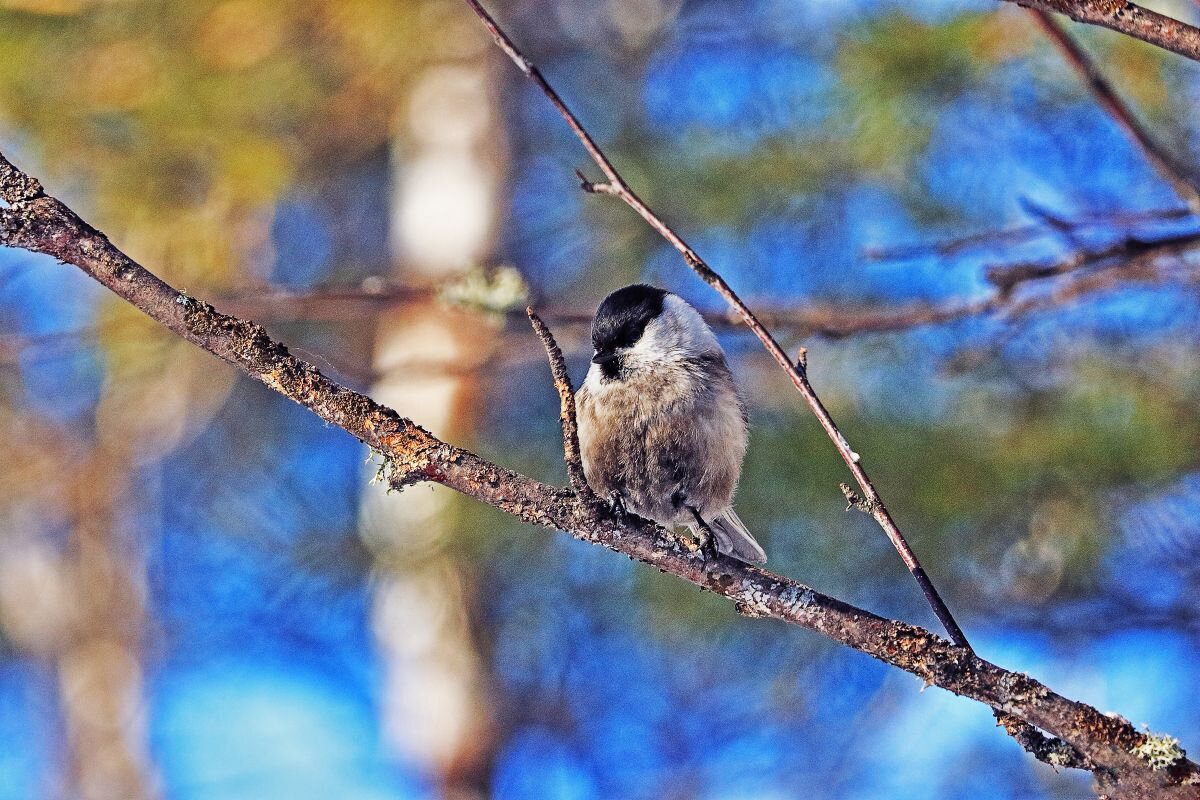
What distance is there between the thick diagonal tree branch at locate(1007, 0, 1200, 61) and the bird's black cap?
4.07 feet

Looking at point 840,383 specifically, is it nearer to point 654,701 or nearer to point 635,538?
point 654,701

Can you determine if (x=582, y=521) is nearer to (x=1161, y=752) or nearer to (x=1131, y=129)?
(x=1161, y=752)

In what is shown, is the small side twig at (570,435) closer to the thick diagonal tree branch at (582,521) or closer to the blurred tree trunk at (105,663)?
the thick diagonal tree branch at (582,521)

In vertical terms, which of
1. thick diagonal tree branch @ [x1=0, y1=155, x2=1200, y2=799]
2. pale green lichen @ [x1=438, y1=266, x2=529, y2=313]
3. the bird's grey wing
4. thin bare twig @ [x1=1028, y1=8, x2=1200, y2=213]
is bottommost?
thick diagonal tree branch @ [x1=0, y1=155, x2=1200, y2=799]

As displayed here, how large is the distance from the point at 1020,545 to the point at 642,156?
6.71ft

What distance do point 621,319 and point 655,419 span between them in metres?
0.24

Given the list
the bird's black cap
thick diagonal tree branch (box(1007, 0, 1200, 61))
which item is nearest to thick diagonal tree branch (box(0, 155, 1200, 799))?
thick diagonal tree branch (box(1007, 0, 1200, 61))

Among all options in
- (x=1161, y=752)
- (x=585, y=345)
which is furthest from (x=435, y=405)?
(x=1161, y=752)

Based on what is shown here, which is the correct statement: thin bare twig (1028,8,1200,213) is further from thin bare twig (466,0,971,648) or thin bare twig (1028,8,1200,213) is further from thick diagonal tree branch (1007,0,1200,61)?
thin bare twig (466,0,971,648)

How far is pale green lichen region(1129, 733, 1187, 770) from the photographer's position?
133 centimetres

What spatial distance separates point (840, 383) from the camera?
348cm

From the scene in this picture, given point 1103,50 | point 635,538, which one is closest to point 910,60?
point 1103,50

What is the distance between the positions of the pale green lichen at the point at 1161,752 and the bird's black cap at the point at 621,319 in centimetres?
135

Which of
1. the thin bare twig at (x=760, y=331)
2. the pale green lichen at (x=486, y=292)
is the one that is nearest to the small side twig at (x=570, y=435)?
the thin bare twig at (x=760, y=331)
